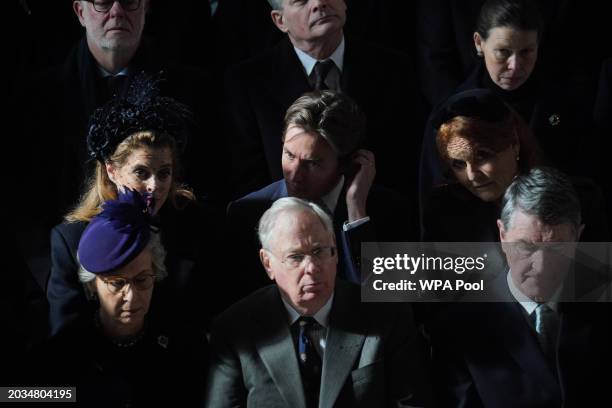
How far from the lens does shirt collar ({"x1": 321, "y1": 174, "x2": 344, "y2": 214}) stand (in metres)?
4.58

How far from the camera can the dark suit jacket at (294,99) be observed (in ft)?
15.6

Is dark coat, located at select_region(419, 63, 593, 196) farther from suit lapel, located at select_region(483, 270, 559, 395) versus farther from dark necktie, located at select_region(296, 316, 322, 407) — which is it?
dark necktie, located at select_region(296, 316, 322, 407)

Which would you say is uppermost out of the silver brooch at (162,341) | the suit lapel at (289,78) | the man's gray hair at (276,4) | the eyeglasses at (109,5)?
the eyeglasses at (109,5)

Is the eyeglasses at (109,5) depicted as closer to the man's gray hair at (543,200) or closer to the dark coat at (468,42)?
the dark coat at (468,42)

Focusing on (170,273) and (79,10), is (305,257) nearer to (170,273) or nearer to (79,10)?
(170,273)

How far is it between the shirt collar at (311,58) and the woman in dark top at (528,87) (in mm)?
406

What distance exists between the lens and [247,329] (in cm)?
434

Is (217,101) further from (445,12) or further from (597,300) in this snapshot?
(597,300)

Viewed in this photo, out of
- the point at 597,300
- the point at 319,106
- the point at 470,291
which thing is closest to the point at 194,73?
the point at 319,106

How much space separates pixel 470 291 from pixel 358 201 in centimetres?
50

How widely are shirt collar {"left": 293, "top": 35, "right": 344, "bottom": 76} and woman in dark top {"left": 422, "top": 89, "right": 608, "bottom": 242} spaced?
429 mm

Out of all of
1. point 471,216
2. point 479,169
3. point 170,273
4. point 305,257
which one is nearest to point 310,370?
point 305,257

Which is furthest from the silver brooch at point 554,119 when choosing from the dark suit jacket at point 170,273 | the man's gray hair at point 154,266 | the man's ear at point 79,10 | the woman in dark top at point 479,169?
the man's ear at point 79,10

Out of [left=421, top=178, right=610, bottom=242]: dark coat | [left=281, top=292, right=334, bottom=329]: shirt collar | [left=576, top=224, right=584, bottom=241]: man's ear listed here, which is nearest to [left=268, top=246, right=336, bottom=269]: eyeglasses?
[left=281, top=292, right=334, bottom=329]: shirt collar
